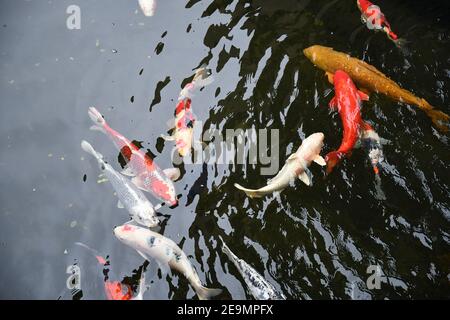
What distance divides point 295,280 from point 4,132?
118 inches

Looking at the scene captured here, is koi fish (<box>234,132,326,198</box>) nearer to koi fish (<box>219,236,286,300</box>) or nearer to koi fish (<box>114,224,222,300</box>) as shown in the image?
koi fish (<box>219,236,286,300</box>)

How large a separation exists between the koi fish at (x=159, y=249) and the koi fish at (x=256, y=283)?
0.32 meters

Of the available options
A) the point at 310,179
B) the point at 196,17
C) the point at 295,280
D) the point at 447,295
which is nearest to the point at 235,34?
the point at 196,17

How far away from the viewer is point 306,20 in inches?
187

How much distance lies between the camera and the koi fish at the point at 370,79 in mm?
4020

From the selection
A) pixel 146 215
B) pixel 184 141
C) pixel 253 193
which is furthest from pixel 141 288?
pixel 184 141

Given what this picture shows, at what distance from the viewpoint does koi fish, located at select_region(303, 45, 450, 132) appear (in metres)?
4.02

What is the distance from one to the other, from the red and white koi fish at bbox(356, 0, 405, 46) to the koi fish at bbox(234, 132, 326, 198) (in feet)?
4.68

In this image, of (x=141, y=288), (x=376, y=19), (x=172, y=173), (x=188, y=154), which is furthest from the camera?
(x=376, y=19)

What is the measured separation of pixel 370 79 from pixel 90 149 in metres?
2.49

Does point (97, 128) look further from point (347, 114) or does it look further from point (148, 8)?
point (347, 114)

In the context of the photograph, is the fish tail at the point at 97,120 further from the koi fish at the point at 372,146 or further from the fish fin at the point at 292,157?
the koi fish at the point at 372,146

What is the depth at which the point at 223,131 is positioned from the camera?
168 inches

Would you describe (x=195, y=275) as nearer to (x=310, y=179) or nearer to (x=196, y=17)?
(x=310, y=179)
